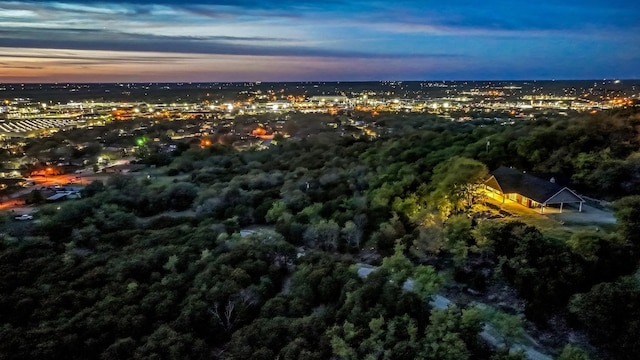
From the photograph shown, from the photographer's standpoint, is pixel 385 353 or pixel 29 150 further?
pixel 29 150

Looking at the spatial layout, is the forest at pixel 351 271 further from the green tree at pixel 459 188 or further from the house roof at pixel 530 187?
the house roof at pixel 530 187

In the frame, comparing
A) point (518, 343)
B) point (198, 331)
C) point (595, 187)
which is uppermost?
point (595, 187)

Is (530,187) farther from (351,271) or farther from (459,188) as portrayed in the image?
(351,271)

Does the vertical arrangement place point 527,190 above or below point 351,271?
above

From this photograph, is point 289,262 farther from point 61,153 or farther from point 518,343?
point 61,153

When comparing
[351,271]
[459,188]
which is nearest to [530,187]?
[459,188]

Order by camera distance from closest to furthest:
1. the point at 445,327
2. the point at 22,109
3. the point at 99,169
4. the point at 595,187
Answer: the point at 445,327
the point at 595,187
the point at 99,169
the point at 22,109

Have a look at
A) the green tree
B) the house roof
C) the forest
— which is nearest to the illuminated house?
the house roof

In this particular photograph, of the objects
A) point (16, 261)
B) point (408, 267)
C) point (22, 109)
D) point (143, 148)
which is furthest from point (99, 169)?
point (22, 109)
